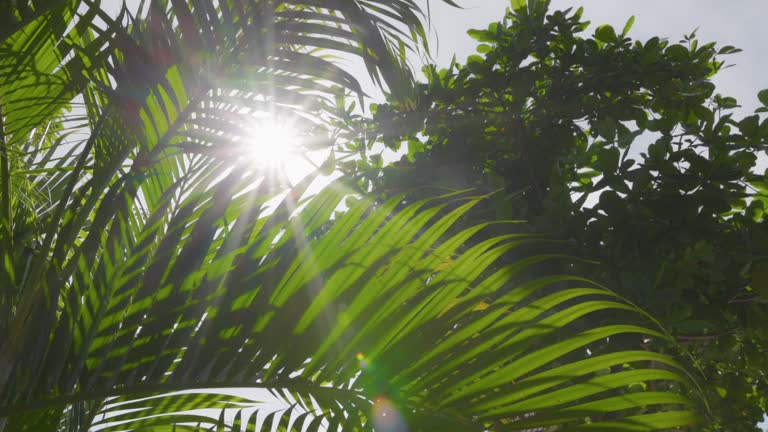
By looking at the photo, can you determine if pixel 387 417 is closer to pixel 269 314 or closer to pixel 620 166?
pixel 269 314

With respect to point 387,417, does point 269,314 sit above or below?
above

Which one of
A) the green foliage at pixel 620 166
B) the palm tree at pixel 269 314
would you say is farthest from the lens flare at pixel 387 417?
the green foliage at pixel 620 166

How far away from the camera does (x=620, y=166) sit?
1870 mm

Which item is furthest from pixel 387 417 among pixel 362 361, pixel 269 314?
pixel 269 314

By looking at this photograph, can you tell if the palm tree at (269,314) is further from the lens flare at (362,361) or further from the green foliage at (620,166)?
the green foliage at (620,166)

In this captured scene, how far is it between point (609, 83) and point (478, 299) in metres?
1.83

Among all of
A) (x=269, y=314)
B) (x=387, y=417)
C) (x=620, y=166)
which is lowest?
(x=387, y=417)

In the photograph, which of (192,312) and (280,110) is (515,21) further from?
(192,312)

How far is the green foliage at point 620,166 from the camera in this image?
1.77 m

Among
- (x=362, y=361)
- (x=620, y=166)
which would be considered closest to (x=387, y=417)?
(x=362, y=361)

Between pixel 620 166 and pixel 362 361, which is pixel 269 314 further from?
pixel 620 166

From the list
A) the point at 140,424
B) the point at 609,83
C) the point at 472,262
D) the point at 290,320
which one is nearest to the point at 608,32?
the point at 609,83

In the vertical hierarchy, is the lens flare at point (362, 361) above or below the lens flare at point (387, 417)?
above

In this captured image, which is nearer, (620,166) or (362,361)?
(362,361)
